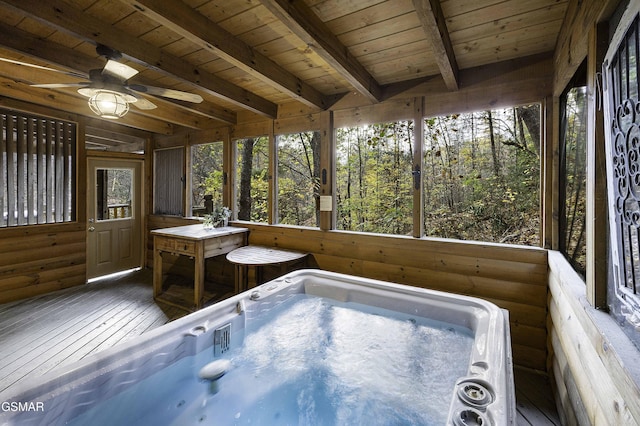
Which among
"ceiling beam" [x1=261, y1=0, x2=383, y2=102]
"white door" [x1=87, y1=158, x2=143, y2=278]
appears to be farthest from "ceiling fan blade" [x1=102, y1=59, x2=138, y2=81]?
"white door" [x1=87, y1=158, x2=143, y2=278]

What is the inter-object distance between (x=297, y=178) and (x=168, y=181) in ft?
7.95

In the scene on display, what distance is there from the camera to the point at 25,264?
11.7 feet

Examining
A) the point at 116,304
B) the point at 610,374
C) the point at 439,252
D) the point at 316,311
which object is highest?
the point at 439,252

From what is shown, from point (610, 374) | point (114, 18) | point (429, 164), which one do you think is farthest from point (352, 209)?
point (610, 374)

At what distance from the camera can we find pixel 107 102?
7.13 ft

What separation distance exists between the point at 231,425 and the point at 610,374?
146 cm

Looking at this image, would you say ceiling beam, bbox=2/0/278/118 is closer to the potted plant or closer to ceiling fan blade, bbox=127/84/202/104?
ceiling fan blade, bbox=127/84/202/104

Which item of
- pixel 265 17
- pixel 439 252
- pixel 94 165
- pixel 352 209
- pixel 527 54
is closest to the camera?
pixel 265 17

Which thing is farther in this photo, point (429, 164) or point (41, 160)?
point (429, 164)

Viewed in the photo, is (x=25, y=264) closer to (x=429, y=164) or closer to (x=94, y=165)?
(x=94, y=165)

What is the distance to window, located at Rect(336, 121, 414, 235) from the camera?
15.5 feet

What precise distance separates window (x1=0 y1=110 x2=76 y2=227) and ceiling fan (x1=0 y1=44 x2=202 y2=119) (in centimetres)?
210

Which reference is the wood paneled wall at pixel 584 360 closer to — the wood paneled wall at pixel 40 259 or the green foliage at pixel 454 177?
the green foliage at pixel 454 177

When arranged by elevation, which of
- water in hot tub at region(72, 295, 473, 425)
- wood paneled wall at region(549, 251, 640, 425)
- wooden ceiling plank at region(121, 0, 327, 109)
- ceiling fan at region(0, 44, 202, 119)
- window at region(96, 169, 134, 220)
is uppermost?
wooden ceiling plank at region(121, 0, 327, 109)
